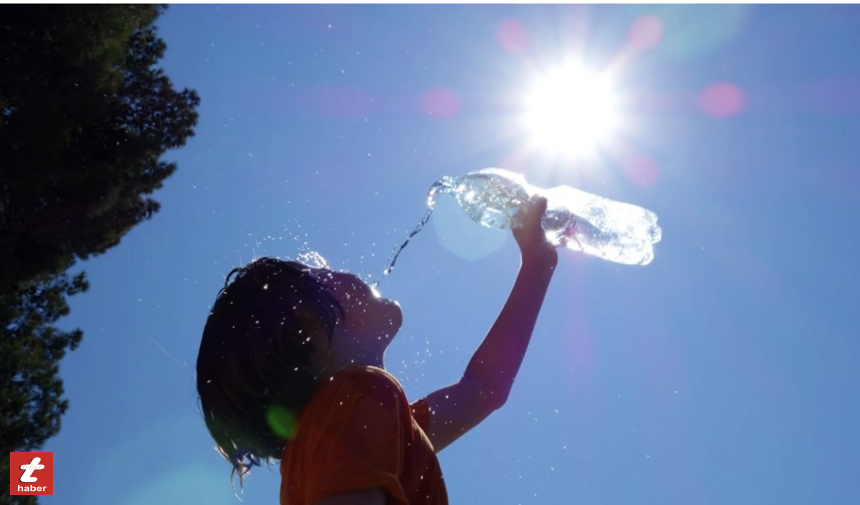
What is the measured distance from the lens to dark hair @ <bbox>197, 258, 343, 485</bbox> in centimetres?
204

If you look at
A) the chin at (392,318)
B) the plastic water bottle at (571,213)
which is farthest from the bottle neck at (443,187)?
the chin at (392,318)

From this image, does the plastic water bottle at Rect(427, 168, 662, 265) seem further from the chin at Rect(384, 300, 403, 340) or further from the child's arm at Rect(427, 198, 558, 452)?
the chin at Rect(384, 300, 403, 340)

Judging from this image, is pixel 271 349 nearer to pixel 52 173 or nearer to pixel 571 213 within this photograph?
pixel 571 213

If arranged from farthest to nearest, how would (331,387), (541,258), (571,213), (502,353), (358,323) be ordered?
1. (571,213)
2. (541,258)
3. (502,353)
4. (358,323)
5. (331,387)

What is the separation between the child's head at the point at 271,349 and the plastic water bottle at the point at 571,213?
208 centimetres

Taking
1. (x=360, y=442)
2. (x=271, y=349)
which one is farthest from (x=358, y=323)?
(x=360, y=442)

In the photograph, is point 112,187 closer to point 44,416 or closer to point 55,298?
point 55,298

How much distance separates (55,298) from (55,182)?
5.08 ft

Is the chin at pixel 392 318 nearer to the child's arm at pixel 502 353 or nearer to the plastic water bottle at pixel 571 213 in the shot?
the child's arm at pixel 502 353

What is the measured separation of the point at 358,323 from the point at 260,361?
372mm

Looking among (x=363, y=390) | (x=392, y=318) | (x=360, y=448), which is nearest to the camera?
(x=360, y=448)

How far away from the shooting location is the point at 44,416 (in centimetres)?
913

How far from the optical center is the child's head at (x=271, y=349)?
2047 mm

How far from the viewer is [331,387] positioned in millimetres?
1874
